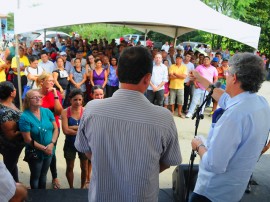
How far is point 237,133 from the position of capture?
5.13 feet

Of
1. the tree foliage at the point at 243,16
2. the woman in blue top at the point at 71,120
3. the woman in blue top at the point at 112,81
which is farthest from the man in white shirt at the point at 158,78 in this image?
the tree foliage at the point at 243,16

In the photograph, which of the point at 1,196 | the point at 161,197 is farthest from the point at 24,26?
the point at 1,196

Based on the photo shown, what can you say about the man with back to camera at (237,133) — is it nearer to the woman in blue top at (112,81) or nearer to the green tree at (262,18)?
the woman in blue top at (112,81)

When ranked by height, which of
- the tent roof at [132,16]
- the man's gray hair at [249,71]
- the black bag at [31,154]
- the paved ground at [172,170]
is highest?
the tent roof at [132,16]

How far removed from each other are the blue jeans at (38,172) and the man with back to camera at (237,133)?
2.09m

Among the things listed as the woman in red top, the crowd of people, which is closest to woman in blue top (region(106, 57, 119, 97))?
the crowd of people

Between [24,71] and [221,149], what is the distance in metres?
6.27

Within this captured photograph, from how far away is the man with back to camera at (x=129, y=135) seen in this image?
4.69 ft

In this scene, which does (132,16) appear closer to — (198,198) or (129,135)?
(198,198)

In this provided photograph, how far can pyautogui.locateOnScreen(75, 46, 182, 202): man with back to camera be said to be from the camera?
1430 mm

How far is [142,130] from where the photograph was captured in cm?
143

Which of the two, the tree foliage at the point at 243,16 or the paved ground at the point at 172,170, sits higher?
the tree foliage at the point at 243,16

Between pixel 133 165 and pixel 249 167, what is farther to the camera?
pixel 249 167

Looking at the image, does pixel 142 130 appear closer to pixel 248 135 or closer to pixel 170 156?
pixel 170 156
